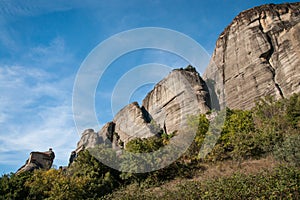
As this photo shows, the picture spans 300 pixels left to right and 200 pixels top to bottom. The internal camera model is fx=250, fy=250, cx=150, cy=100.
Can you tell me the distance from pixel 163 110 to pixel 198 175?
22.8 meters

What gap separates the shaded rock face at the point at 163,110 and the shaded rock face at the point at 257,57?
3.73 meters

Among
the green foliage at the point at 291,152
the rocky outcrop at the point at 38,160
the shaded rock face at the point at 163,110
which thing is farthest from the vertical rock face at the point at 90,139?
the green foliage at the point at 291,152

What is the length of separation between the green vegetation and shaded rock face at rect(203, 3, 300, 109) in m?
8.18

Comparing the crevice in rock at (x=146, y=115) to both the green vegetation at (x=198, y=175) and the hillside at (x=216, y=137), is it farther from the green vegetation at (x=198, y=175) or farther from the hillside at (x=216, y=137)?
the green vegetation at (x=198, y=175)

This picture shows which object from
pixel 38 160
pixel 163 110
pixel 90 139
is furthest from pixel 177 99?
pixel 38 160

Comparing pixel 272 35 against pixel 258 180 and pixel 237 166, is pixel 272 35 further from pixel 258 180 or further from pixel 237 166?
pixel 258 180

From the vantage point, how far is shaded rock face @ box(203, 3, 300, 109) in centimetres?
2788

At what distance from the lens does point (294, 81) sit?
85.5 feet

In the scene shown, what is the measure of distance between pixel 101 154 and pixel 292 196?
12.1 metres

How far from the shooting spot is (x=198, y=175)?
49.7 feet

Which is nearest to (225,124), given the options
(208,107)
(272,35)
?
(208,107)

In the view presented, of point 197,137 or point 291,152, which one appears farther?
point 197,137

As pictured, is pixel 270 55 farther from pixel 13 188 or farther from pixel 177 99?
pixel 13 188

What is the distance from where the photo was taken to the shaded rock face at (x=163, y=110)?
112 feet
